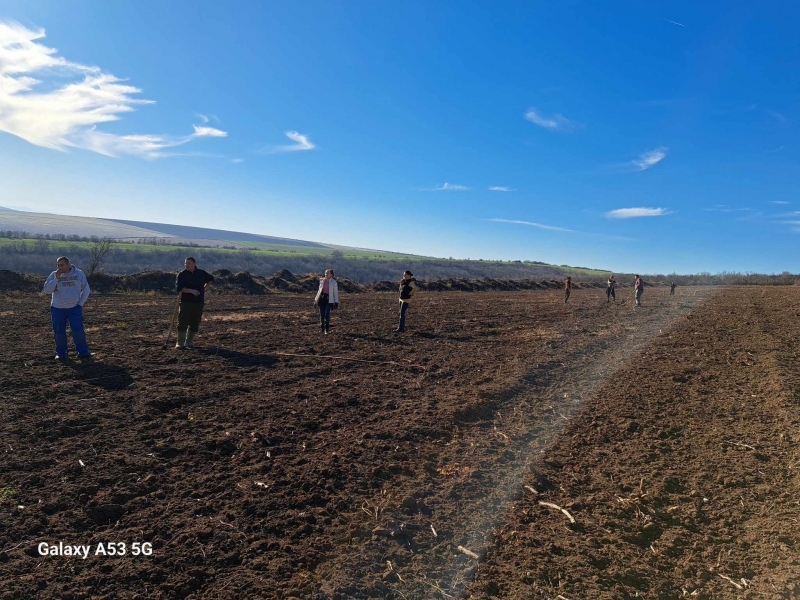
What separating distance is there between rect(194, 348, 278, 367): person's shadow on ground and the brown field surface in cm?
10

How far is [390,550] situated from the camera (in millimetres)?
3342

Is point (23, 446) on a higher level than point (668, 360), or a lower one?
lower

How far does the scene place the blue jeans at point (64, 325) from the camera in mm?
8234

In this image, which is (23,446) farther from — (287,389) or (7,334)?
(7,334)

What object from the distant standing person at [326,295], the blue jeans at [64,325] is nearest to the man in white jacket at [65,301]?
the blue jeans at [64,325]

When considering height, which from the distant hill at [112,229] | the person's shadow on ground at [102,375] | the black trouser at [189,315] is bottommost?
the person's shadow on ground at [102,375]

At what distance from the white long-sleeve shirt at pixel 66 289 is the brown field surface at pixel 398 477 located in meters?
1.13

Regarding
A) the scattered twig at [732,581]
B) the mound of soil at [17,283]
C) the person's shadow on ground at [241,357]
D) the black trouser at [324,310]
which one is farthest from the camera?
the mound of soil at [17,283]

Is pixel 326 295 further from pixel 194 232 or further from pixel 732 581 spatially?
pixel 194 232

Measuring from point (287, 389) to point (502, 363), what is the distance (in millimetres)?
4600

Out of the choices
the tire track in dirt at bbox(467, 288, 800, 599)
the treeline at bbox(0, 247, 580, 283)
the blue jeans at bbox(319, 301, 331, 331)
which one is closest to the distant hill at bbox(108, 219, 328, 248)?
the treeline at bbox(0, 247, 580, 283)

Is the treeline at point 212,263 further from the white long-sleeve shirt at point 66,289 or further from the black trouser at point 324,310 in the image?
the white long-sleeve shirt at point 66,289

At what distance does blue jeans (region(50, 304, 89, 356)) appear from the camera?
8234mm

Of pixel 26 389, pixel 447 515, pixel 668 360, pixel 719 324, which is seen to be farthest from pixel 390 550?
pixel 719 324
